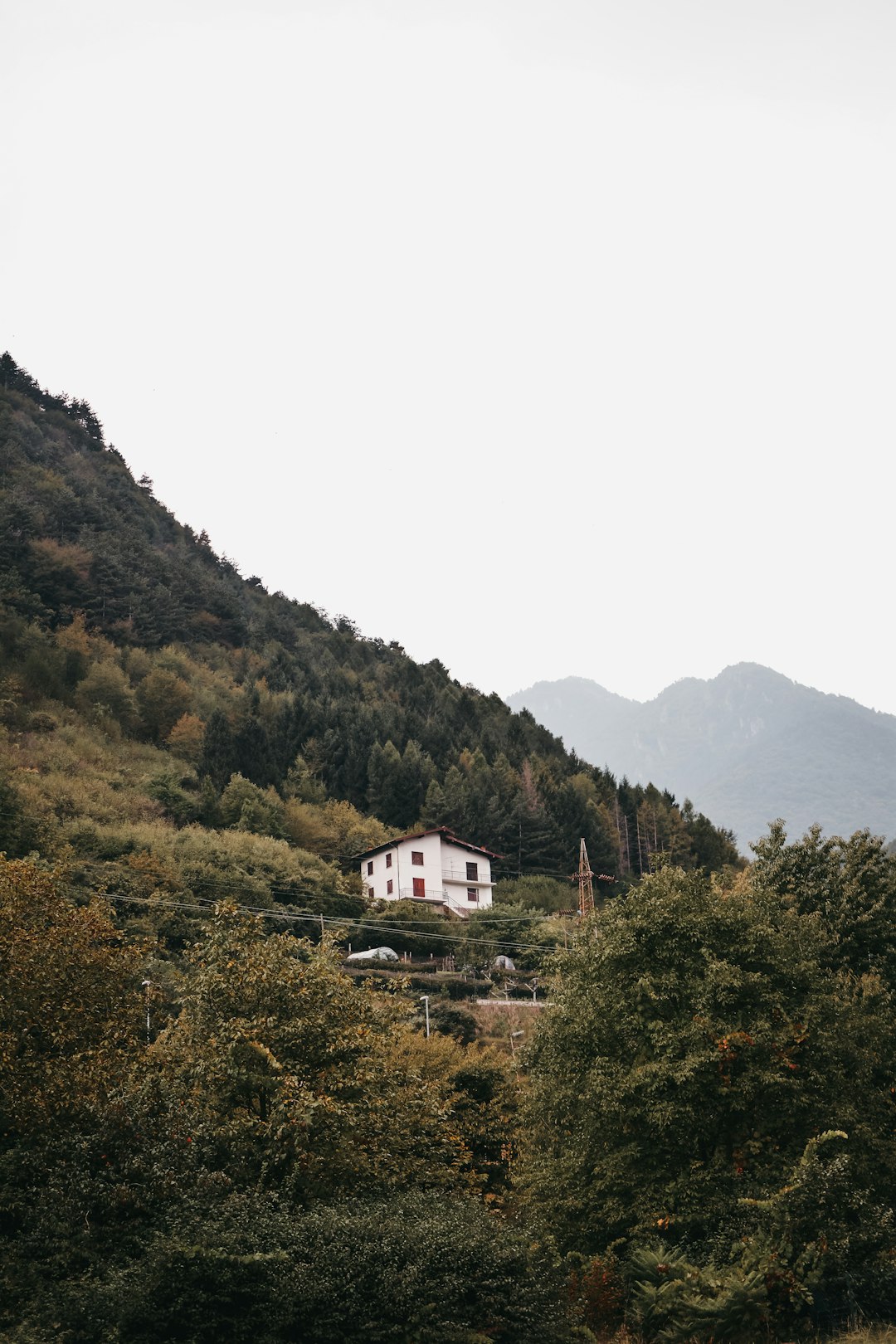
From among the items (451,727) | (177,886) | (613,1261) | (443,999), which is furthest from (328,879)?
(613,1261)

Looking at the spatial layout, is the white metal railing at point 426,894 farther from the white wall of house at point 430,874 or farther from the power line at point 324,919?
the power line at point 324,919

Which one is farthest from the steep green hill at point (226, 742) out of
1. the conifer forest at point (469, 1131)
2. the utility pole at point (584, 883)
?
the conifer forest at point (469, 1131)

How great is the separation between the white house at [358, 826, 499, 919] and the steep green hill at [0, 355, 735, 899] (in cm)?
299

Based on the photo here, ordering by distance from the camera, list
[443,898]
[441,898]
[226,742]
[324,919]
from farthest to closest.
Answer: [226,742], [443,898], [441,898], [324,919]

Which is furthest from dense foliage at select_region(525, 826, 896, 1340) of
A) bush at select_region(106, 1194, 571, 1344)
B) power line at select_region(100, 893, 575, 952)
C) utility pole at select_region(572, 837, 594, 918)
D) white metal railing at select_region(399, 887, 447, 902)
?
white metal railing at select_region(399, 887, 447, 902)

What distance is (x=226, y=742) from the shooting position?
89.8 meters

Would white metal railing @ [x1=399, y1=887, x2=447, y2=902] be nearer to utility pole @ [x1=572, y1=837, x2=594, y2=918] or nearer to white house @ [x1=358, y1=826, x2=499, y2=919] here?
white house @ [x1=358, y1=826, x2=499, y2=919]

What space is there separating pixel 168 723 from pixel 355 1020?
75096 millimetres

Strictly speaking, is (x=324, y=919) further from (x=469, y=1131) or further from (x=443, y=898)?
(x=469, y=1131)

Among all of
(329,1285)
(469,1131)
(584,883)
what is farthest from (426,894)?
(329,1285)

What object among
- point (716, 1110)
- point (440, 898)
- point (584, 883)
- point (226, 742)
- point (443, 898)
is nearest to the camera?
point (716, 1110)

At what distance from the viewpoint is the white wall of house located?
77131 millimetres

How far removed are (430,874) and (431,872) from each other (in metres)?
0.21

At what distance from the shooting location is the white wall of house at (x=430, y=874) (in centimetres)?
7713
